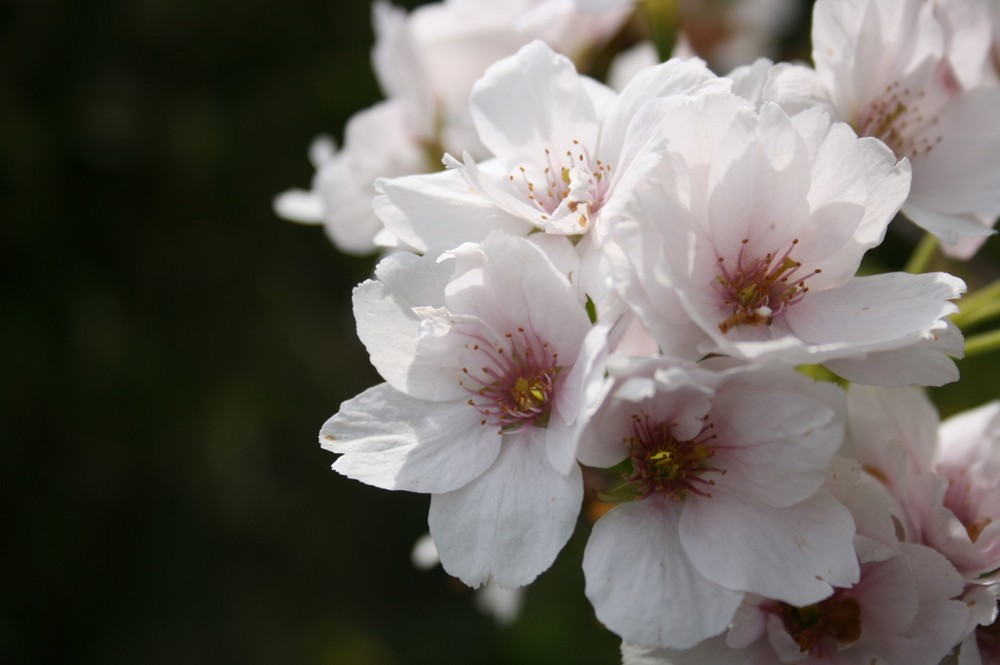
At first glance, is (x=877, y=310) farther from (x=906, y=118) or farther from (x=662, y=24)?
(x=662, y=24)

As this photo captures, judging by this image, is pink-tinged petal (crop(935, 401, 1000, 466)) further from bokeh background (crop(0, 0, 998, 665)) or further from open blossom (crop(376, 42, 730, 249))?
bokeh background (crop(0, 0, 998, 665))

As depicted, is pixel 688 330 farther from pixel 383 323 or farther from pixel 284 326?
pixel 284 326

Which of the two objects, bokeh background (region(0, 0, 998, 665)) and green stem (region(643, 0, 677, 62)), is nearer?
green stem (region(643, 0, 677, 62))

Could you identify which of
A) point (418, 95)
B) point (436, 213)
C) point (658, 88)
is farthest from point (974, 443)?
point (418, 95)

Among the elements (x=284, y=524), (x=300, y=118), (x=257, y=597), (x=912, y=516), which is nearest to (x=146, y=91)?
(x=300, y=118)

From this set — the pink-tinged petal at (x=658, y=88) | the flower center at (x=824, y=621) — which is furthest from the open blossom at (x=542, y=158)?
the flower center at (x=824, y=621)

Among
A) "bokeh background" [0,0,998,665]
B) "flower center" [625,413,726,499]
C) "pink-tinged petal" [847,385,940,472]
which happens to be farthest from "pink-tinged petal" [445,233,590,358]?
"bokeh background" [0,0,998,665]
